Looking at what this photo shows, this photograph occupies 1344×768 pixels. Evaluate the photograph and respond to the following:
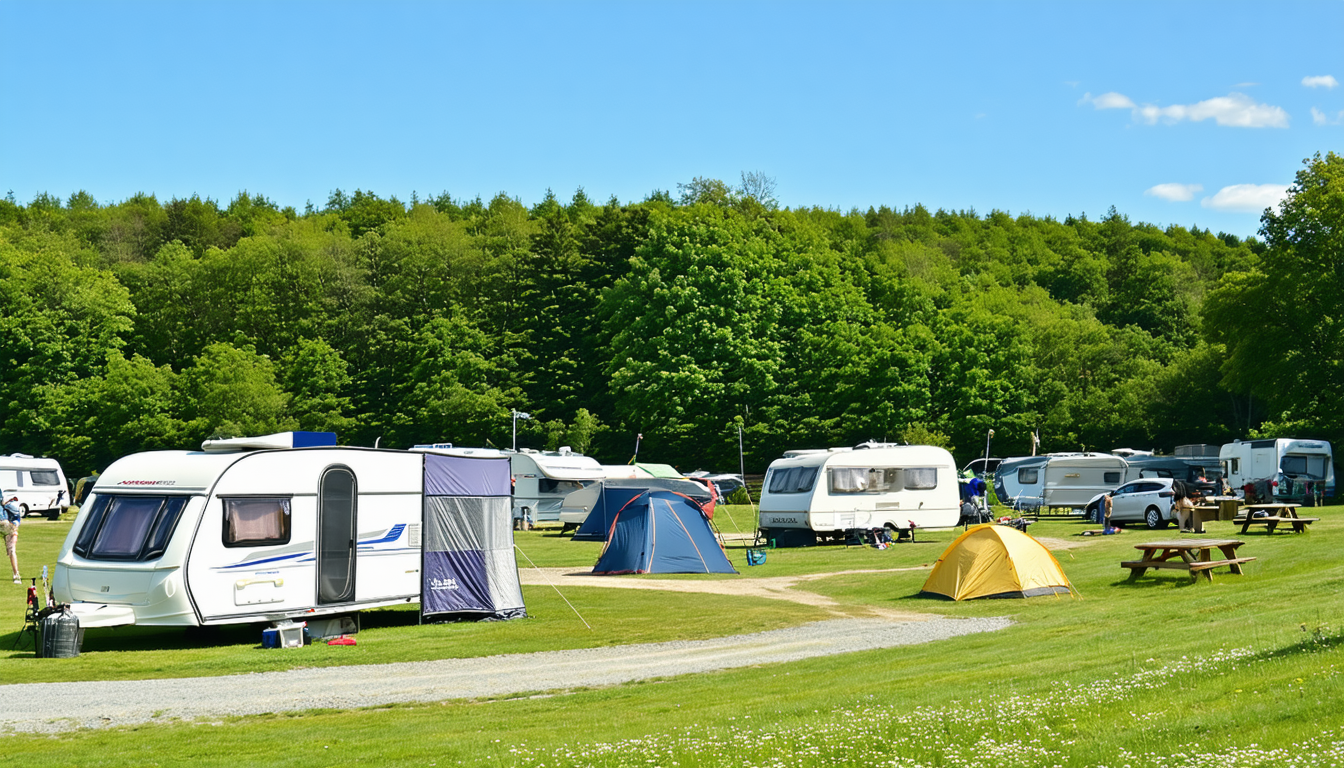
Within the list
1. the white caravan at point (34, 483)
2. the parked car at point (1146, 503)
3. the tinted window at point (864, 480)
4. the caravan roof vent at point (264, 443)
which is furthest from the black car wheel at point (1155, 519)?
the white caravan at point (34, 483)

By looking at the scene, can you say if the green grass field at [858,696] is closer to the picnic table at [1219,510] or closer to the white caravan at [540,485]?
the picnic table at [1219,510]

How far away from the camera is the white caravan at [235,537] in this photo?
14.9 m

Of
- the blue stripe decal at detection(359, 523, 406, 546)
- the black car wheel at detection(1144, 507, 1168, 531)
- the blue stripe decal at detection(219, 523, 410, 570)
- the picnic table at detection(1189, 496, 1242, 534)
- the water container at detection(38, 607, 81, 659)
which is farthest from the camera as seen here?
the black car wheel at detection(1144, 507, 1168, 531)

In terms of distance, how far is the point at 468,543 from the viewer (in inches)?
702

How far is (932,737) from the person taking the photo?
298 inches

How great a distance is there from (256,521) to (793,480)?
59.6 ft

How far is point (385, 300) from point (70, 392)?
18.8 meters

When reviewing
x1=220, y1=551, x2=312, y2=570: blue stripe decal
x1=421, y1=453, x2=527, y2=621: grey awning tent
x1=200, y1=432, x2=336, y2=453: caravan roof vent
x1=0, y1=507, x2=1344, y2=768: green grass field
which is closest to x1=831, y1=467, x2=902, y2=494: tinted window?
x1=0, y1=507, x2=1344, y2=768: green grass field

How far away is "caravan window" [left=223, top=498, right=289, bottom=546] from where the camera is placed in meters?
15.3

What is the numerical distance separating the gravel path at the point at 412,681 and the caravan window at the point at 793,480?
49.2 feet

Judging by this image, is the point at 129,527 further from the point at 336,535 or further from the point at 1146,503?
the point at 1146,503

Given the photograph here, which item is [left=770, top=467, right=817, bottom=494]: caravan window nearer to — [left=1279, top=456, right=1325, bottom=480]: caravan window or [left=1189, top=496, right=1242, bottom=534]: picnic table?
[left=1189, top=496, right=1242, bottom=534]: picnic table

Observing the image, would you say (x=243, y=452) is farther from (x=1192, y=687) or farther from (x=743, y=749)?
(x=1192, y=687)

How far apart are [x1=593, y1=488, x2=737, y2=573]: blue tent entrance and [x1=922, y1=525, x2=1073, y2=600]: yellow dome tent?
6.31m
